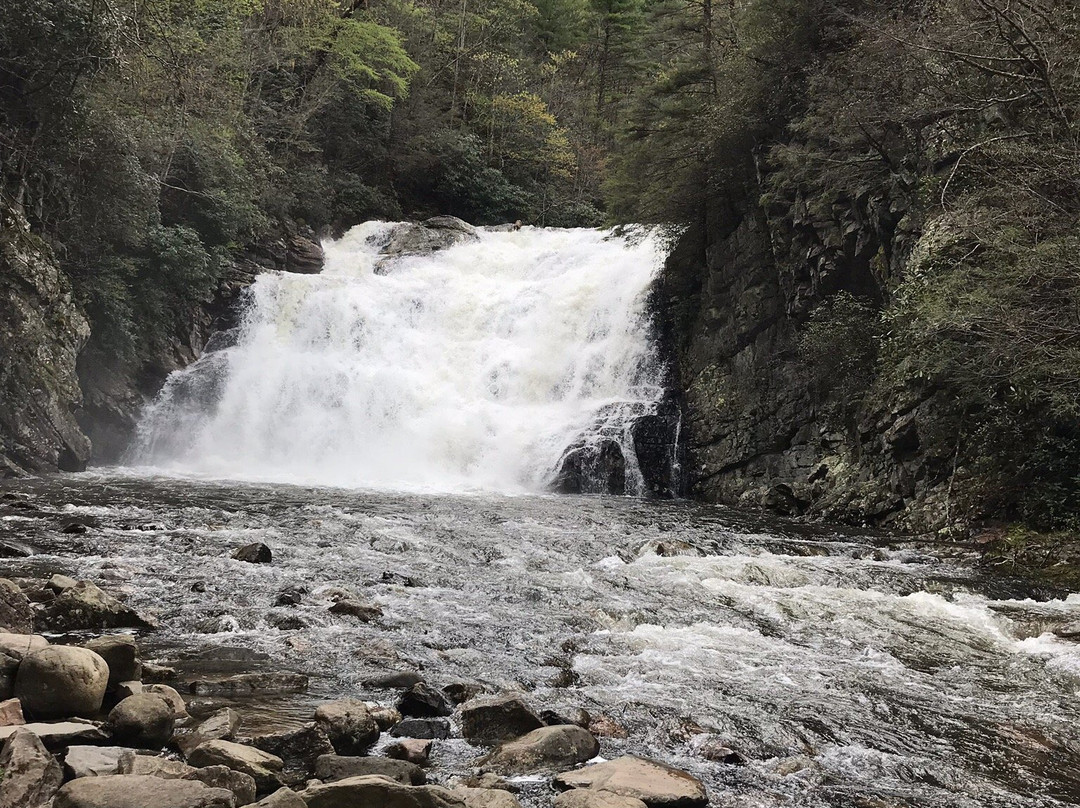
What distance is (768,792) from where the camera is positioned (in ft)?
14.2

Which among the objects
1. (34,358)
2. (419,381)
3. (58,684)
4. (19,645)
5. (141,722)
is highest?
(419,381)

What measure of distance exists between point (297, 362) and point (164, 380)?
3397mm

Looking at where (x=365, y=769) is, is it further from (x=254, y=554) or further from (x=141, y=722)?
(x=254, y=554)

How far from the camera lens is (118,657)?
494 cm

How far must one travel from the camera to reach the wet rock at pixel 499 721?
4852 mm

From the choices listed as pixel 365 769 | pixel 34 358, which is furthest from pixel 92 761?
pixel 34 358

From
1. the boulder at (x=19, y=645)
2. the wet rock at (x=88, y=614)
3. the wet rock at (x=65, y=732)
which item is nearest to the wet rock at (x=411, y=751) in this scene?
the wet rock at (x=65, y=732)

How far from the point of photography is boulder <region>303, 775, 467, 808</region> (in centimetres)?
347

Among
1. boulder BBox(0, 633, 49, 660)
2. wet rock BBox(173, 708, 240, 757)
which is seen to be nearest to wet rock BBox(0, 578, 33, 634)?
boulder BBox(0, 633, 49, 660)

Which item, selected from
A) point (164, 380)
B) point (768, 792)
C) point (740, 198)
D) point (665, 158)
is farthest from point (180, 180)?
point (768, 792)

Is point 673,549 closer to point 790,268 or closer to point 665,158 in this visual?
point 790,268

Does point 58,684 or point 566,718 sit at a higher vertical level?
point 58,684

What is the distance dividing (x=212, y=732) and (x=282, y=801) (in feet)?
4.36

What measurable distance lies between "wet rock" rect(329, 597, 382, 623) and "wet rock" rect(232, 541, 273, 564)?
2102 millimetres
